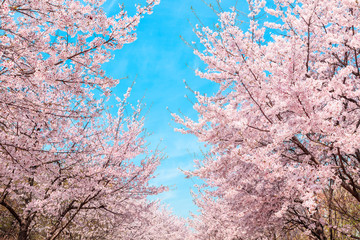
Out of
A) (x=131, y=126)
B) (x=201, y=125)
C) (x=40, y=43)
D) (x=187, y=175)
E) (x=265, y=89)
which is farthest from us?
(x=131, y=126)

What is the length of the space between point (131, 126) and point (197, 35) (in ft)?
17.7

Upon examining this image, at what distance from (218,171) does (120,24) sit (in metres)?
4.23

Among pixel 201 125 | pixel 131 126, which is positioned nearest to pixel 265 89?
pixel 201 125

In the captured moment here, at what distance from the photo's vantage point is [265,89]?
14.0ft

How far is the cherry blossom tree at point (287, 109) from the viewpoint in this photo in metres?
3.72

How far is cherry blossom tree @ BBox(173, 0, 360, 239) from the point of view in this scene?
3721 millimetres

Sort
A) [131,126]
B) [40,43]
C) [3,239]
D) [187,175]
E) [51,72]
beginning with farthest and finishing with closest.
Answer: [131,126]
[3,239]
[187,175]
[40,43]
[51,72]

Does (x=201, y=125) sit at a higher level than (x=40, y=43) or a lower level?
lower

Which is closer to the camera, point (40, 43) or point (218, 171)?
point (40, 43)

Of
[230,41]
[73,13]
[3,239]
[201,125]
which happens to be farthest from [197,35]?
[3,239]

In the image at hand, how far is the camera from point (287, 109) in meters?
4.34

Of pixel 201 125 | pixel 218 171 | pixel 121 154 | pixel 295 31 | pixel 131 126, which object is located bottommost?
pixel 218 171

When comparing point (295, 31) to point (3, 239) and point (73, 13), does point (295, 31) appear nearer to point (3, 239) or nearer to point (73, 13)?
point (73, 13)

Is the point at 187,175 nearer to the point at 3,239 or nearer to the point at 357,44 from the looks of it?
the point at 357,44
